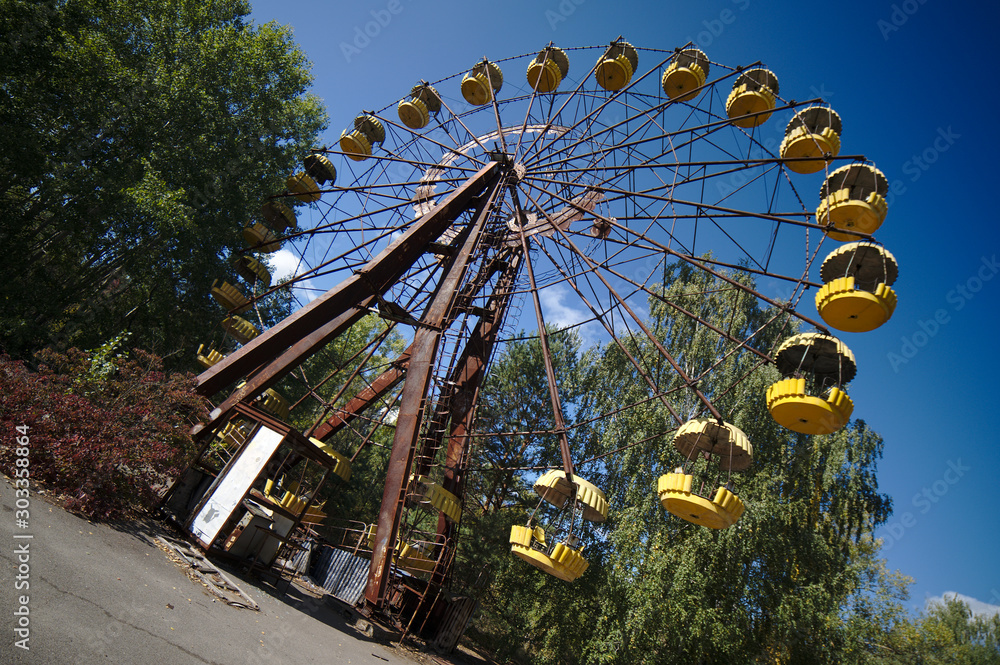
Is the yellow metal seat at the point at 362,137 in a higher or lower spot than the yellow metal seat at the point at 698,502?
higher

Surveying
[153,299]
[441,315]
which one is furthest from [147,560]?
[153,299]

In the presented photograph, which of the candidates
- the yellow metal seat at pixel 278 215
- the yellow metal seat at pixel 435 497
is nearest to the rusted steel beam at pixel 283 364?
the yellow metal seat at pixel 435 497

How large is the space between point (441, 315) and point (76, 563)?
828 cm

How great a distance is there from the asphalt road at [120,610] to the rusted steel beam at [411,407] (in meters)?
1.39

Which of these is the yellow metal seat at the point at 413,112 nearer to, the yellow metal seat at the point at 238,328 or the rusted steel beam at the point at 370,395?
the rusted steel beam at the point at 370,395

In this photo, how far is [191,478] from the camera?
10828 mm

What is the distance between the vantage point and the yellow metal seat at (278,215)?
1789cm

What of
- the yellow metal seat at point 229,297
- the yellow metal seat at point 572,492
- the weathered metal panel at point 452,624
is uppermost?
the yellow metal seat at point 229,297

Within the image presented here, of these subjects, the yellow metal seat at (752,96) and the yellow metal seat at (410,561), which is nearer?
the yellow metal seat at (410,561)

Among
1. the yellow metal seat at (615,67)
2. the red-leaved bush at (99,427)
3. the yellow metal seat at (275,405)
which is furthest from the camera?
the yellow metal seat at (615,67)

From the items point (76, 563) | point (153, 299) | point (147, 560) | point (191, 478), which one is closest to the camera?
point (76, 563)

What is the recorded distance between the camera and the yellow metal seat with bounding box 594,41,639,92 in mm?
17297

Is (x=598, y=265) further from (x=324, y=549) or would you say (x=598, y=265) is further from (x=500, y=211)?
(x=324, y=549)

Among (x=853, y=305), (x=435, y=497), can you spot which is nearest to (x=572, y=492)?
(x=435, y=497)
